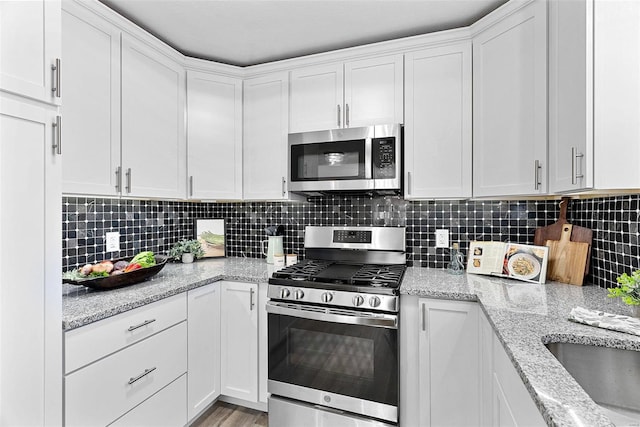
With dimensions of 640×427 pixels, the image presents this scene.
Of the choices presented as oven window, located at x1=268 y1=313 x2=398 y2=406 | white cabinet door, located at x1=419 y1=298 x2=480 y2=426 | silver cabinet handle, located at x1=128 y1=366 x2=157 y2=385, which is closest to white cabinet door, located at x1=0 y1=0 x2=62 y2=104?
silver cabinet handle, located at x1=128 y1=366 x2=157 y2=385

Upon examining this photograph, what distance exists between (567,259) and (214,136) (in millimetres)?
2334

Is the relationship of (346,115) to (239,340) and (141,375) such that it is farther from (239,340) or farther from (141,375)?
(141,375)

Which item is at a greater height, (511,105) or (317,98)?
(317,98)

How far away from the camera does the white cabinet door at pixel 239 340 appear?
205 centimetres

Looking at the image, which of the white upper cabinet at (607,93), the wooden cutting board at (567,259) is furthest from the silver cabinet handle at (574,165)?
the wooden cutting board at (567,259)

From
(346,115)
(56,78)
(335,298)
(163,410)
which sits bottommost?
(163,410)

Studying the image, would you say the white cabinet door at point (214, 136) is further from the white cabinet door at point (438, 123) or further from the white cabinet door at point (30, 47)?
the white cabinet door at point (438, 123)

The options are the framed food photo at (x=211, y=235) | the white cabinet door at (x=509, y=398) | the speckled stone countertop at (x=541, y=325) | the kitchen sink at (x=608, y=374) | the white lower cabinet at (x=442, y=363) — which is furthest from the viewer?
the framed food photo at (x=211, y=235)

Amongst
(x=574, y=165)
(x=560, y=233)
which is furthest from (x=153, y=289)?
(x=560, y=233)

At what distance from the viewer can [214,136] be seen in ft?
7.82

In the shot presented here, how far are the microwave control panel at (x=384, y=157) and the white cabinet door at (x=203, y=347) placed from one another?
49.9 inches

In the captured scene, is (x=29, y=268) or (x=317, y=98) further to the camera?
(x=317, y=98)

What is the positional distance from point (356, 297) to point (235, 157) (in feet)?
4.56

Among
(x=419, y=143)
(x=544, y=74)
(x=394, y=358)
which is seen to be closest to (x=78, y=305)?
(x=394, y=358)
